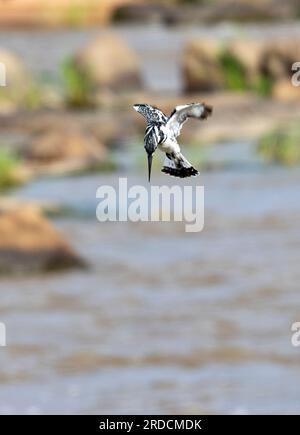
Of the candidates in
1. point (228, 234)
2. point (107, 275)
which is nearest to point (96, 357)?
point (107, 275)

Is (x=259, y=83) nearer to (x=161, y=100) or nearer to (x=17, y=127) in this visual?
(x=161, y=100)

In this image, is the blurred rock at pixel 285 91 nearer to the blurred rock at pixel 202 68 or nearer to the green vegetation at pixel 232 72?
the green vegetation at pixel 232 72

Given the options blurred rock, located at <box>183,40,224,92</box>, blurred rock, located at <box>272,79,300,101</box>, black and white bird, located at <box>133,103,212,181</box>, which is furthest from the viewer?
blurred rock, located at <box>183,40,224,92</box>

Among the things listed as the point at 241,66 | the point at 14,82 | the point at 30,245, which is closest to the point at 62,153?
the point at 14,82

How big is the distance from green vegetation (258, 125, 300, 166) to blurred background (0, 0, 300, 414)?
0.12 feet

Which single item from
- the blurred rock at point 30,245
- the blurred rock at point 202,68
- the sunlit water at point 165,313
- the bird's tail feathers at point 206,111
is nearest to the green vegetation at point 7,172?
the sunlit water at point 165,313

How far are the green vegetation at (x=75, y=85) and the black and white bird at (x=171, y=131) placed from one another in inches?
1077

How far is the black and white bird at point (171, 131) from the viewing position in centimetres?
333

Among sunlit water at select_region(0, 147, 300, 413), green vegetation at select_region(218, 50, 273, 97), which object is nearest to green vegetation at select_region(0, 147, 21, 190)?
sunlit water at select_region(0, 147, 300, 413)

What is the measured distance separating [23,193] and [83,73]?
23.9 ft

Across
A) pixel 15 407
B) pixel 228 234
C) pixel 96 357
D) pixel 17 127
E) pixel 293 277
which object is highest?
pixel 17 127

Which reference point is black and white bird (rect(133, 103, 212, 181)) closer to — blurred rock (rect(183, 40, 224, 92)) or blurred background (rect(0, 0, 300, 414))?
blurred background (rect(0, 0, 300, 414))

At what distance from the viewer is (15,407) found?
14.2 meters

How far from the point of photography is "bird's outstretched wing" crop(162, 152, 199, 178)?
335 centimetres
